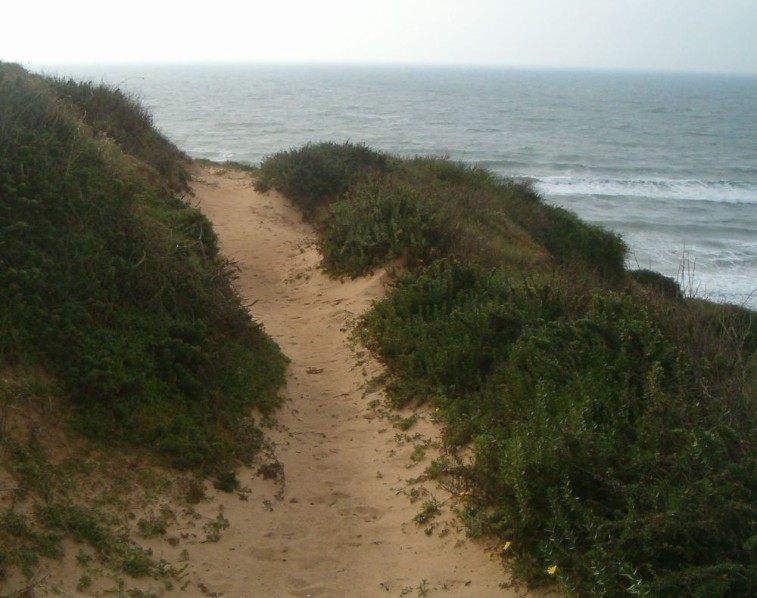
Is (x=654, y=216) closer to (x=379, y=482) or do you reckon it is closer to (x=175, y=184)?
(x=175, y=184)

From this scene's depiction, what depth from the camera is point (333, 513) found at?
21.4ft

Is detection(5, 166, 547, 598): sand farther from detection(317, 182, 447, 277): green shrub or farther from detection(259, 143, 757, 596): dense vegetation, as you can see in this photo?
detection(317, 182, 447, 277): green shrub

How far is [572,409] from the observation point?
577 centimetres

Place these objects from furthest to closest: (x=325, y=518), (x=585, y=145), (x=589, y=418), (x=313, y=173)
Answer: (x=585, y=145) → (x=313, y=173) → (x=325, y=518) → (x=589, y=418)

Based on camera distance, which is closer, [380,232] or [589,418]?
[589,418]

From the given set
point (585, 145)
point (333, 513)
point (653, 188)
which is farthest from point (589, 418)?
point (585, 145)

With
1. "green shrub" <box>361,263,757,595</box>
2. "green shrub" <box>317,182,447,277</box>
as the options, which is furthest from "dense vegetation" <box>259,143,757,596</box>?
"green shrub" <box>317,182,447,277</box>

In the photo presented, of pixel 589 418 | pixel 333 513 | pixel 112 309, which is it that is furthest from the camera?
pixel 112 309

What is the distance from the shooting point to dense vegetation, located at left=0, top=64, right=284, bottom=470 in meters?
6.34

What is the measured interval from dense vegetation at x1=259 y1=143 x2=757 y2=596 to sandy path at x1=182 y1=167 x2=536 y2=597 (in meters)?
0.38

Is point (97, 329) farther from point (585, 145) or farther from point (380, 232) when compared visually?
point (585, 145)

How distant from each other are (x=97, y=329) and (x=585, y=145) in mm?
55216

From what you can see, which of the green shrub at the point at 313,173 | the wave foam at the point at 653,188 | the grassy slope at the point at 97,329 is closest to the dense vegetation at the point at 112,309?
the grassy slope at the point at 97,329

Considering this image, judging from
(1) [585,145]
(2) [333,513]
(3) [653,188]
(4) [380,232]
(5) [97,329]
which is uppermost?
(1) [585,145]
